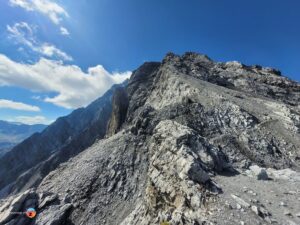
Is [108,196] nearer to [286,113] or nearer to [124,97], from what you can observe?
[286,113]

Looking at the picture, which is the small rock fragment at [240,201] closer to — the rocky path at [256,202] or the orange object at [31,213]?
the rocky path at [256,202]

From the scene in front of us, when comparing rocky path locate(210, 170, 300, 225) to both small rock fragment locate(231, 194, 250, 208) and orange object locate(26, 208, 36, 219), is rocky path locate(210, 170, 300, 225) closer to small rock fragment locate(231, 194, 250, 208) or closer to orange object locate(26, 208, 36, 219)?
small rock fragment locate(231, 194, 250, 208)

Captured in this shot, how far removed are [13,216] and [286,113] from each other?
1405 inches

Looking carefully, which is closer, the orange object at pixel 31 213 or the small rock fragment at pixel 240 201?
the small rock fragment at pixel 240 201

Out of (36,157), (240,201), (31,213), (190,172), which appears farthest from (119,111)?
(36,157)

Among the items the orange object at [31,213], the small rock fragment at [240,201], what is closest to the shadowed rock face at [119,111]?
the orange object at [31,213]

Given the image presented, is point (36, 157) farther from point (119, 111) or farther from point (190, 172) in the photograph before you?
point (190, 172)

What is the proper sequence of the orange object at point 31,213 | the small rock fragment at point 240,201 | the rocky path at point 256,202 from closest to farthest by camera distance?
the rocky path at point 256,202 < the small rock fragment at point 240,201 < the orange object at point 31,213

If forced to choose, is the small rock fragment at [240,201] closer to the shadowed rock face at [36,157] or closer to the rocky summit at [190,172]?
the rocky summit at [190,172]

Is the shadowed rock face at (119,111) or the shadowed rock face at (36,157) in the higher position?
the shadowed rock face at (119,111)

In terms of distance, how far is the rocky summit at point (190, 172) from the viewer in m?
12.2

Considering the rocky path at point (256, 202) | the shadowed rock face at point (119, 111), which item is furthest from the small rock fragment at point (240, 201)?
the shadowed rock face at point (119, 111)

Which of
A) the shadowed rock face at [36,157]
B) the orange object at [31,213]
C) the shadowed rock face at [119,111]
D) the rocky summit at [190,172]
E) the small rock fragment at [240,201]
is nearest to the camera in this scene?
the small rock fragment at [240,201]

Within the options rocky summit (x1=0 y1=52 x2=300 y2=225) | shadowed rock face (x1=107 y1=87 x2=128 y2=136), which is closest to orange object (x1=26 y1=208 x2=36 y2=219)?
rocky summit (x1=0 y1=52 x2=300 y2=225)
